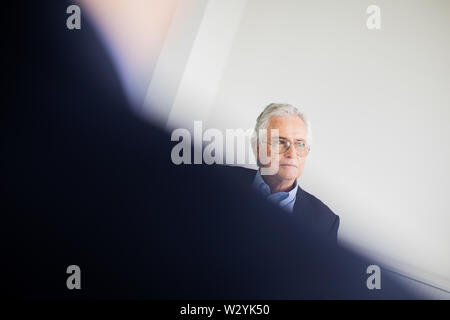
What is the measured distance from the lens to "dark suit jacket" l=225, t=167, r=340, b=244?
8.68 ft

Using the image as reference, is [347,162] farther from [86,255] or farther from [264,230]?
[86,255]

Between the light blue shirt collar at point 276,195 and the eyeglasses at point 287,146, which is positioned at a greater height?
the eyeglasses at point 287,146

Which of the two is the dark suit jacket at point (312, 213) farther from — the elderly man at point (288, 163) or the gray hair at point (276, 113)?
the gray hair at point (276, 113)

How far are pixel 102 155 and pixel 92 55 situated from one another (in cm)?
45

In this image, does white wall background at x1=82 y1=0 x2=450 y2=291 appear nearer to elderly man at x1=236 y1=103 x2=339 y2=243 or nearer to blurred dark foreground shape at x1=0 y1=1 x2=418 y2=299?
elderly man at x1=236 y1=103 x2=339 y2=243

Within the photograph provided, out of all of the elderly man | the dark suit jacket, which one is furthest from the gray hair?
the dark suit jacket

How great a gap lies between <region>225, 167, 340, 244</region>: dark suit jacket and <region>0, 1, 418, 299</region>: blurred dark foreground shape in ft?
0.15

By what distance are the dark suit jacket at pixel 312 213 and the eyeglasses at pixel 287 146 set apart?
145mm

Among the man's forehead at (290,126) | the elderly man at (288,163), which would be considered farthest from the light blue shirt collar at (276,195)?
the man's forehead at (290,126)

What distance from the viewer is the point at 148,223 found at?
103 inches

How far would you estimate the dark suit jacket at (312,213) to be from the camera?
104 inches

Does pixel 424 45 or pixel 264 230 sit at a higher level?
pixel 424 45
